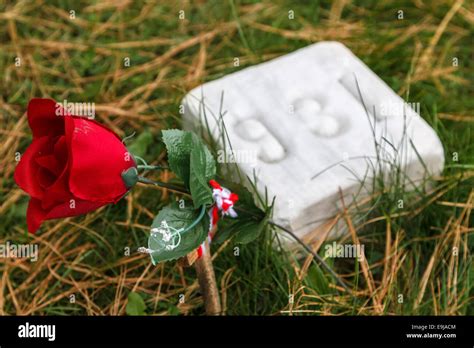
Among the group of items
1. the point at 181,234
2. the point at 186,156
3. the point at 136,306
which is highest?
the point at 186,156

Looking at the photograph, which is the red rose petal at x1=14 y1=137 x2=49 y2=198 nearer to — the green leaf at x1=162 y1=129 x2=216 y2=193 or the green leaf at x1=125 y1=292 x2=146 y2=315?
the green leaf at x1=162 y1=129 x2=216 y2=193

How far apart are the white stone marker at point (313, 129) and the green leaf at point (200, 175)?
321 mm

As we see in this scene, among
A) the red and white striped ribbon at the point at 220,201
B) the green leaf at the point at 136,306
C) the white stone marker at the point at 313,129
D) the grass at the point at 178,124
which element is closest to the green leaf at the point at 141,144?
the grass at the point at 178,124

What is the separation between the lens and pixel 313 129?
159 cm

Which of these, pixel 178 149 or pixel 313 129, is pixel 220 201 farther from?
pixel 313 129

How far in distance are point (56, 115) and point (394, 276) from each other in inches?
26.6

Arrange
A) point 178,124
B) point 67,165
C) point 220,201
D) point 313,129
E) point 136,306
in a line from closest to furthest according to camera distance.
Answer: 1. point 67,165
2. point 220,201
3. point 136,306
4. point 313,129
5. point 178,124

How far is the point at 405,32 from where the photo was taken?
205 centimetres

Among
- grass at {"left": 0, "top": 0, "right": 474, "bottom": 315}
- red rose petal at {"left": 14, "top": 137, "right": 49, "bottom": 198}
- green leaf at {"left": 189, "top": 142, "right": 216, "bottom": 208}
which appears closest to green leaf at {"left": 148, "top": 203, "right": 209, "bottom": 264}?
green leaf at {"left": 189, "top": 142, "right": 216, "bottom": 208}

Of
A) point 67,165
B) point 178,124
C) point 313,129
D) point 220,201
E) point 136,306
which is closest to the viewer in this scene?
point 67,165

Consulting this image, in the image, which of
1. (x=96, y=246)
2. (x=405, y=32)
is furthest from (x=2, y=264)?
(x=405, y=32)

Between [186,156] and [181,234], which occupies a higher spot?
[186,156]

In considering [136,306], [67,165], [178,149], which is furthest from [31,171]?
[136,306]

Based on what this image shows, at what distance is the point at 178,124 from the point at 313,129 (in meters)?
0.30
